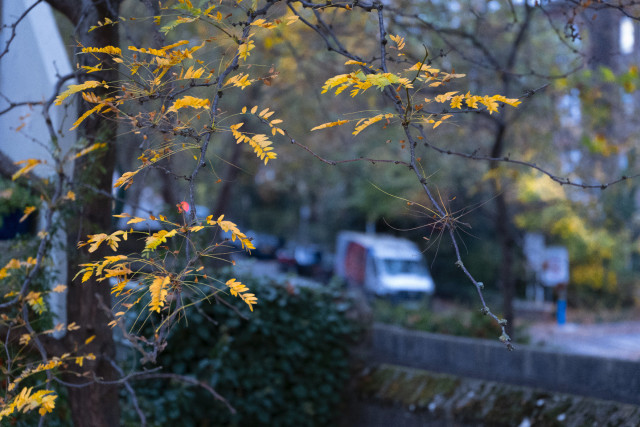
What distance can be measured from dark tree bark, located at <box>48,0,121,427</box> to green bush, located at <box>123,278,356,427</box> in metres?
0.87

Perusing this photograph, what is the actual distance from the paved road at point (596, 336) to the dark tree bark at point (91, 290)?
964cm

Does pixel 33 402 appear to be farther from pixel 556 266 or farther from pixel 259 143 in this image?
pixel 556 266

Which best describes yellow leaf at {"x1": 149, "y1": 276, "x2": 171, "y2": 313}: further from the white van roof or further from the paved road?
the white van roof

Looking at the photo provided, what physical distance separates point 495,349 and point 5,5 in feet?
18.0

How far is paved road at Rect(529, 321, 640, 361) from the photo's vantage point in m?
12.4

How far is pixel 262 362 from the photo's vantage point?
5445 mm

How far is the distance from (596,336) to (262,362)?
11.4m

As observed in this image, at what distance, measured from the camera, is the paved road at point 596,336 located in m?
12.4

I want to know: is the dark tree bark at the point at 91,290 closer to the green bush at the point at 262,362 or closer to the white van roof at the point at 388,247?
the green bush at the point at 262,362

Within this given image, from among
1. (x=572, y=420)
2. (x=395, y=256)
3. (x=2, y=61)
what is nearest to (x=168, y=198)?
(x=2, y=61)

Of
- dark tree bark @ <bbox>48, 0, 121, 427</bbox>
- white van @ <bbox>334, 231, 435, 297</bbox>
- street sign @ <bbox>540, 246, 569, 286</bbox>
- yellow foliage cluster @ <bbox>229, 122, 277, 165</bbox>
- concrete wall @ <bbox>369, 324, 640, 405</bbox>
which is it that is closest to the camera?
yellow foliage cluster @ <bbox>229, 122, 277, 165</bbox>

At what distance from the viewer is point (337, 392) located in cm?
574

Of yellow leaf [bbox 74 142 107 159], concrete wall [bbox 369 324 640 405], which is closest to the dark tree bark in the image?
yellow leaf [bbox 74 142 107 159]

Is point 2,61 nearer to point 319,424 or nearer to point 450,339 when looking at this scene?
point 319,424
